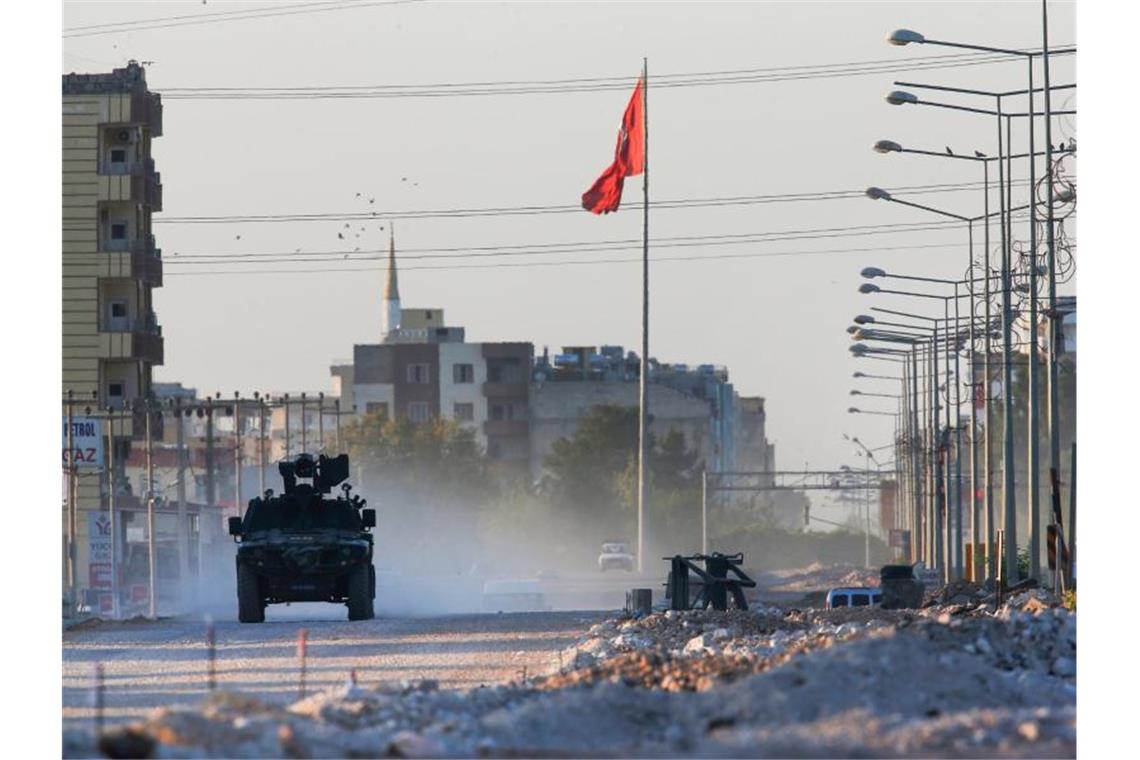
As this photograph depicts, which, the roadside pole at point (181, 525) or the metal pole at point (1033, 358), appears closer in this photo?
the metal pole at point (1033, 358)

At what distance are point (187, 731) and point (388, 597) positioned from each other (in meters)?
51.7


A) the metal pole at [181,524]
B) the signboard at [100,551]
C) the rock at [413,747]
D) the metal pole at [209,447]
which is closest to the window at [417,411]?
the metal pole at [209,447]

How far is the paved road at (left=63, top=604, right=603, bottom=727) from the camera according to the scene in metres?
32.3

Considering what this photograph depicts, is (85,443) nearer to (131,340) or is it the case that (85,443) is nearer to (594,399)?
(131,340)

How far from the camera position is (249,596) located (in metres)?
47.9

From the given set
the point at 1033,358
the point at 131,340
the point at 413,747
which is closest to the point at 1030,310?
the point at 1033,358

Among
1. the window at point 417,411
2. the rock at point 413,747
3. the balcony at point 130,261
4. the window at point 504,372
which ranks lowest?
the rock at point 413,747

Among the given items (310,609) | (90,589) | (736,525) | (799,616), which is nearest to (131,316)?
(90,589)

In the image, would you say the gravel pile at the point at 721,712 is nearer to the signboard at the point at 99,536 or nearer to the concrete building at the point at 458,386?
the signboard at the point at 99,536

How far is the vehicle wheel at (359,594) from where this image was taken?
156 feet

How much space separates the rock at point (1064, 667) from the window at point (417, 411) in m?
147

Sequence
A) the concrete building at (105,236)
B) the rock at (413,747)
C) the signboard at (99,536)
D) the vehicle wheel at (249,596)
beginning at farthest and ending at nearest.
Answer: the concrete building at (105,236) < the signboard at (99,536) < the vehicle wheel at (249,596) < the rock at (413,747)

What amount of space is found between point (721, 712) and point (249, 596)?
1016 inches

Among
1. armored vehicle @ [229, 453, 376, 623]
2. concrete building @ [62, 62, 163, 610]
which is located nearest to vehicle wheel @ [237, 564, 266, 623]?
armored vehicle @ [229, 453, 376, 623]
